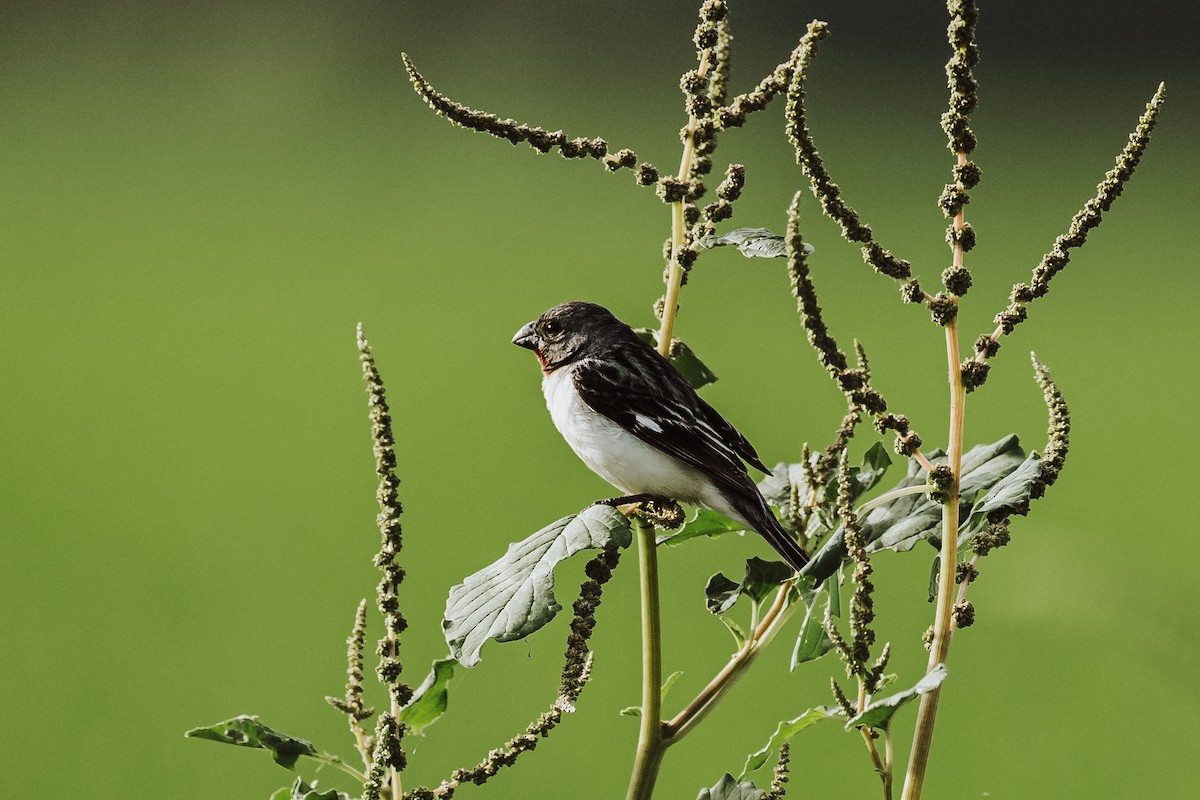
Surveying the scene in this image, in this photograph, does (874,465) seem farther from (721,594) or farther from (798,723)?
(798,723)

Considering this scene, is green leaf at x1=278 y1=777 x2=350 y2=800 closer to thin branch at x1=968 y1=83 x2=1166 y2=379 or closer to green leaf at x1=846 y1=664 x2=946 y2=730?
green leaf at x1=846 y1=664 x2=946 y2=730

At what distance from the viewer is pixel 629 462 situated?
159cm

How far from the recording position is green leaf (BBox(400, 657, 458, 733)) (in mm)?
1236

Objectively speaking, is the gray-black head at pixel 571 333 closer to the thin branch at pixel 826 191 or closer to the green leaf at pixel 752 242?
the green leaf at pixel 752 242

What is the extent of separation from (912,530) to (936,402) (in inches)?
479

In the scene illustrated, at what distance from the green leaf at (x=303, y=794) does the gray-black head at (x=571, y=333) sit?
563mm

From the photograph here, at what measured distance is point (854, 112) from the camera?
18656 mm

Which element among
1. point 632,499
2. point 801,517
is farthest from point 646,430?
point 801,517

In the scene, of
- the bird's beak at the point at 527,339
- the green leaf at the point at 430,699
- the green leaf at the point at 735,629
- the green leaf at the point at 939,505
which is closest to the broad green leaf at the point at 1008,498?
the green leaf at the point at 939,505

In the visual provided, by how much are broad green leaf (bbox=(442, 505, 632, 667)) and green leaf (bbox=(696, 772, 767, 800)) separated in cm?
24

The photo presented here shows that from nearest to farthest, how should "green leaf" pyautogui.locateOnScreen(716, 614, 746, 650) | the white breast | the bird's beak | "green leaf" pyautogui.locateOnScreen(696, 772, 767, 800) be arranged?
"green leaf" pyautogui.locateOnScreen(696, 772, 767, 800)
"green leaf" pyautogui.locateOnScreen(716, 614, 746, 650)
the white breast
the bird's beak

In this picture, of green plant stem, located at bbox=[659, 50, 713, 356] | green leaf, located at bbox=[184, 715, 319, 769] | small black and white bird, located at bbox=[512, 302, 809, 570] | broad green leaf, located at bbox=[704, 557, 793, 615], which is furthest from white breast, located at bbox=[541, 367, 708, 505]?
green leaf, located at bbox=[184, 715, 319, 769]

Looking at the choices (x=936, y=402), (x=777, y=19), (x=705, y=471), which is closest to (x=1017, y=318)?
(x=705, y=471)

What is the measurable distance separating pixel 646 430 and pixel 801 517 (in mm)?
246
